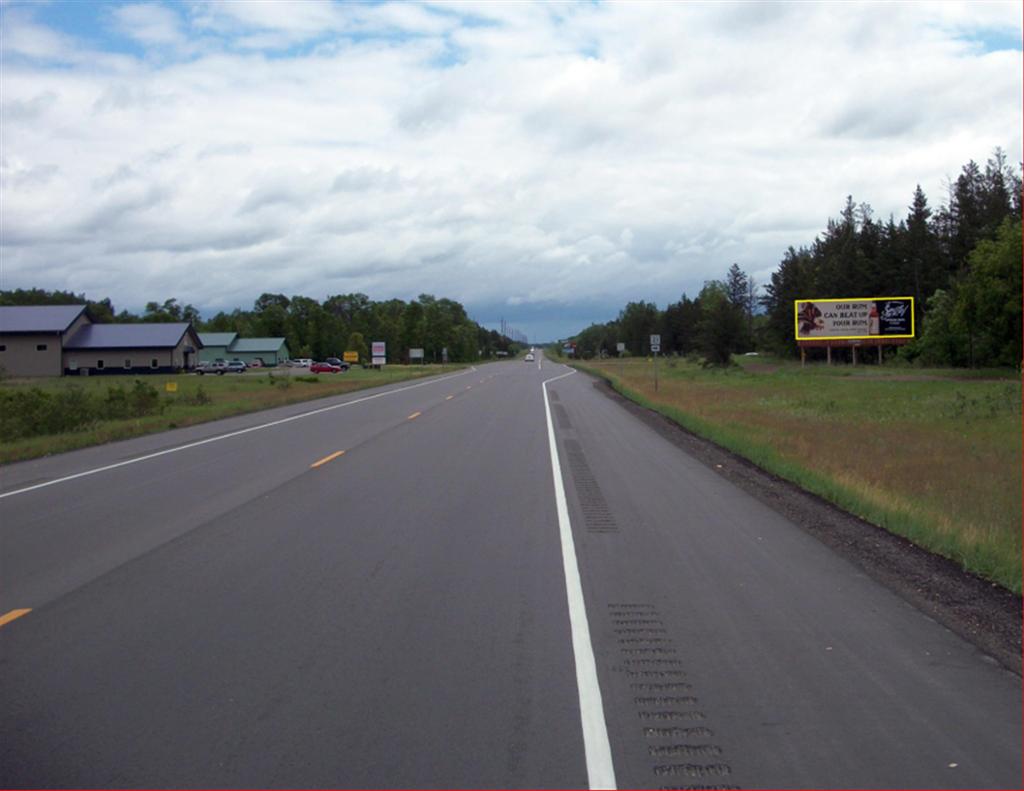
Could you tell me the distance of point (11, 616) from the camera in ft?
26.1

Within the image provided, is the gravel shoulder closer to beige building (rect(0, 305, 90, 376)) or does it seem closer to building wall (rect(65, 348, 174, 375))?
beige building (rect(0, 305, 90, 376))

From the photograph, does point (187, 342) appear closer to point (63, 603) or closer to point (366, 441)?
point (366, 441)

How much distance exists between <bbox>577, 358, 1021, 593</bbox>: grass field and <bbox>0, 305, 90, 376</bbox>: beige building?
203 ft

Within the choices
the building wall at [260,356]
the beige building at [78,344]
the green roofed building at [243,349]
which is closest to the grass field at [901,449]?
the beige building at [78,344]

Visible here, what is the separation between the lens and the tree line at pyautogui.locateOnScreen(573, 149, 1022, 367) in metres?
53.5

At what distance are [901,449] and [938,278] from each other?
64.2 meters

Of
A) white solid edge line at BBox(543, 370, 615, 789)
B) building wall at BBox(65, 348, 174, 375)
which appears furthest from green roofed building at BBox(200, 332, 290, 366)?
white solid edge line at BBox(543, 370, 615, 789)

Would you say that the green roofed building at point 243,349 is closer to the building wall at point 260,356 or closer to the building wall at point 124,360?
the building wall at point 260,356

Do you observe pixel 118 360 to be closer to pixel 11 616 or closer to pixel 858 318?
pixel 858 318

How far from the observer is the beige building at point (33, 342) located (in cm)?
8769

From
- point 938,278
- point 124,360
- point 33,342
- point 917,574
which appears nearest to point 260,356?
point 124,360

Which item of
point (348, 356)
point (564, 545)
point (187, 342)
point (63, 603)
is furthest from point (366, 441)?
point (348, 356)

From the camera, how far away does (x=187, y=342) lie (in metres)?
102

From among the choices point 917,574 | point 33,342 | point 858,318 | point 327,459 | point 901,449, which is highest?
point 33,342
